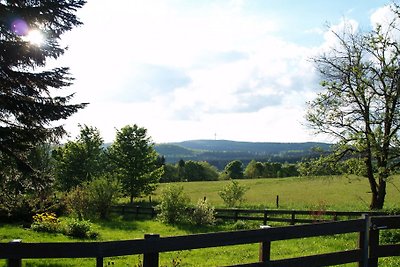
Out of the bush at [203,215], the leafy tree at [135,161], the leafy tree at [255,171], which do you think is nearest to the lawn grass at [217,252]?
the bush at [203,215]

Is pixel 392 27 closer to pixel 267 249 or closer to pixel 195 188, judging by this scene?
pixel 267 249

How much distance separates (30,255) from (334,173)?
2675cm

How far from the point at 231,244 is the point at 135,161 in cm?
4415

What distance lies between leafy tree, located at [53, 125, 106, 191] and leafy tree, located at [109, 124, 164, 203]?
3.11m

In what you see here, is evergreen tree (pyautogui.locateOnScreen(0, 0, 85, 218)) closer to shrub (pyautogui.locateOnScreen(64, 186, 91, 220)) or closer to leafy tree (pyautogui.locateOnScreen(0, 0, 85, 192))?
leafy tree (pyautogui.locateOnScreen(0, 0, 85, 192))

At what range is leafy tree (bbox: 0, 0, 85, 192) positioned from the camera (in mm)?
Result: 12891

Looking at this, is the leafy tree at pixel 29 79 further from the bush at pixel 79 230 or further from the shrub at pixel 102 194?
the shrub at pixel 102 194

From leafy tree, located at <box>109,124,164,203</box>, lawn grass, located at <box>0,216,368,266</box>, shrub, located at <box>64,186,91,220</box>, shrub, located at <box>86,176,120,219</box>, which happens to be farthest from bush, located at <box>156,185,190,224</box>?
leafy tree, located at <box>109,124,164,203</box>

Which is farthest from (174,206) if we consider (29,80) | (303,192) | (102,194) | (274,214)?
(303,192)

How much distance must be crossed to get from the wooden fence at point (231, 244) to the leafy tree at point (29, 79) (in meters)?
9.70

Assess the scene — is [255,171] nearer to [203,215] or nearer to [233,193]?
[233,193]

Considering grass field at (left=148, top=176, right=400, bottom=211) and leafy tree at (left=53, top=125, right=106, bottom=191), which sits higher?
leafy tree at (left=53, top=125, right=106, bottom=191)

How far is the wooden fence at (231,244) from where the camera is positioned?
177 inches

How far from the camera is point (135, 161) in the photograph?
4862 cm
